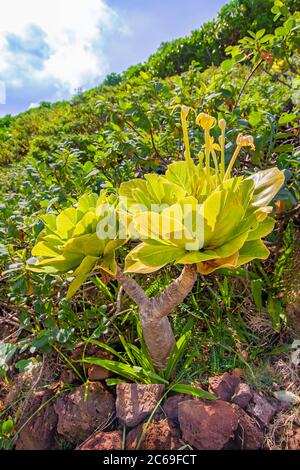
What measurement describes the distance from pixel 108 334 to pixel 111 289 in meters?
0.25

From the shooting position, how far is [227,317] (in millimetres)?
1327

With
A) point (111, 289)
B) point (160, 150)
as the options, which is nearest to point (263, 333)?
point (111, 289)

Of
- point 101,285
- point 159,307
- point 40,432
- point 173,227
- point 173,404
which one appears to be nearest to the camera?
point 173,227

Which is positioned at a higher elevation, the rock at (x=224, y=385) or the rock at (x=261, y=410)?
the rock at (x=224, y=385)

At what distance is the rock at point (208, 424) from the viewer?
0.90 m

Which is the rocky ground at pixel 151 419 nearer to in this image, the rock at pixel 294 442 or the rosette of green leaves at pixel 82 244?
the rock at pixel 294 442

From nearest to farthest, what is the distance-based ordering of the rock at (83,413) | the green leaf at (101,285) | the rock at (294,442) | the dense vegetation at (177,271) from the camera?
the rock at (294,442) < the rock at (83,413) < the dense vegetation at (177,271) < the green leaf at (101,285)

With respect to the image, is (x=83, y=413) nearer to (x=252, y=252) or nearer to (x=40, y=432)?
(x=40, y=432)

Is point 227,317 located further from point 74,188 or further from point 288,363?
point 74,188

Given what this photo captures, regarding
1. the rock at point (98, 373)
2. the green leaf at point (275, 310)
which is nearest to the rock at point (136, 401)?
the rock at point (98, 373)

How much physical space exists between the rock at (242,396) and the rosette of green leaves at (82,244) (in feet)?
1.71

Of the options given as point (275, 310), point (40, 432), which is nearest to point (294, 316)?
point (275, 310)

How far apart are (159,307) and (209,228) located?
28cm

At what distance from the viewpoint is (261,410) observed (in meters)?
0.98
